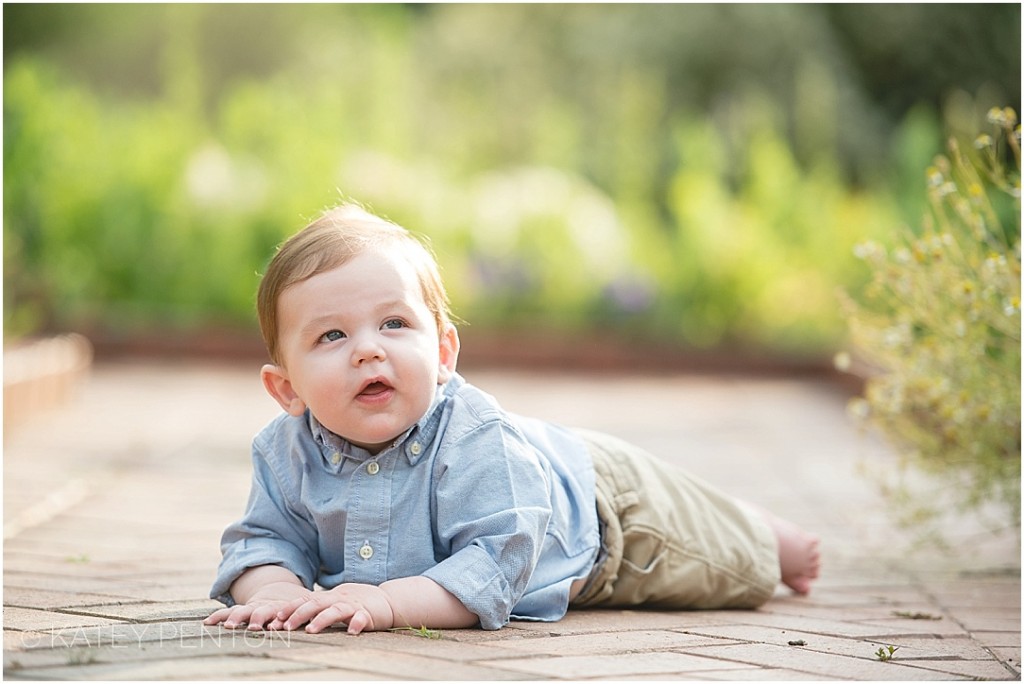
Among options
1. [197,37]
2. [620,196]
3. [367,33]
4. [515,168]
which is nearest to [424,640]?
[620,196]

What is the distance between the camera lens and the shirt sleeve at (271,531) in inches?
98.9

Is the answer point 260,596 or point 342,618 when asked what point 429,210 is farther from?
point 342,618

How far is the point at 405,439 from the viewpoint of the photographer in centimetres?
249

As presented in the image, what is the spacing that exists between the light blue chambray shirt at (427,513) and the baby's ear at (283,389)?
2.0 inches

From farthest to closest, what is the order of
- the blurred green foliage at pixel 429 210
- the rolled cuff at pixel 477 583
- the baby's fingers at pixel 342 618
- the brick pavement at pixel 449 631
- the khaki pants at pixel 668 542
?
the blurred green foliage at pixel 429 210
the khaki pants at pixel 668 542
the rolled cuff at pixel 477 583
the baby's fingers at pixel 342 618
the brick pavement at pixel 449 631

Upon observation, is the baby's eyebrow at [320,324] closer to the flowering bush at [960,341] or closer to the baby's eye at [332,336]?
the baby's eye at [332,336]

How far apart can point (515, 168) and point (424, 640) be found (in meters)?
15.9

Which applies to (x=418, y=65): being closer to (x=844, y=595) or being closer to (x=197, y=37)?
(x=197, y=37)

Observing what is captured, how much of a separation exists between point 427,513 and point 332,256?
51cm

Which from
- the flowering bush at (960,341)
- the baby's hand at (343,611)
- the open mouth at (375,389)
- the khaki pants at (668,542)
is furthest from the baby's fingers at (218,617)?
the flowering bush at (960,341)

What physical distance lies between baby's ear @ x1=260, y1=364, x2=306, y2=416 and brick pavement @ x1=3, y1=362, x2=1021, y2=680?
43 cm

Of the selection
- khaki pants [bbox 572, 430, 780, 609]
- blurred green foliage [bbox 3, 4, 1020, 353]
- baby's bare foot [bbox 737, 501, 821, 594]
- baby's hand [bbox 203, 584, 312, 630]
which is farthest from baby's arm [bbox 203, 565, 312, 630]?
blurred green foliage [bbox 3, 4, 1020, 353]

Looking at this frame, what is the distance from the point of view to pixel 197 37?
864 inches

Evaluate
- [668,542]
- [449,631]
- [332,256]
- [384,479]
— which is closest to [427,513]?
[384,479]
